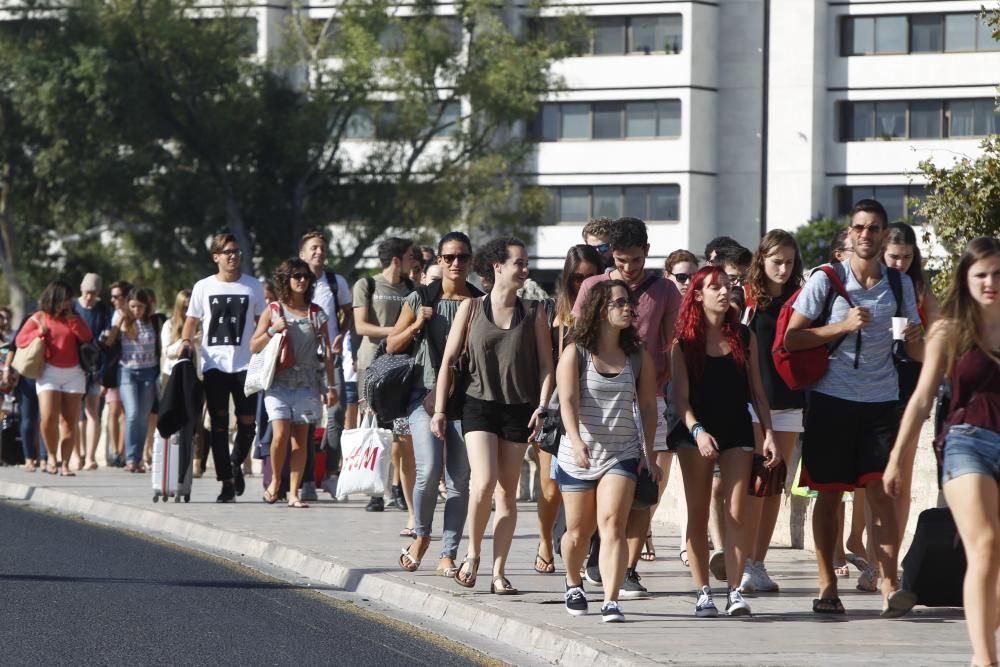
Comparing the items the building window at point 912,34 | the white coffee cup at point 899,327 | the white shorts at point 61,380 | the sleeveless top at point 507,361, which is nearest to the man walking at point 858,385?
the white coffee cup at point 899,327

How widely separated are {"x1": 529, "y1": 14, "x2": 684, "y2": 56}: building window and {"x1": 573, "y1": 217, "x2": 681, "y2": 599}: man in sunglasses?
199 ft

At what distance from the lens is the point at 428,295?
1115 cm

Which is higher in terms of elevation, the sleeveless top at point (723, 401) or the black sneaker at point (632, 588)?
the sleeveless top at point (723, 401)

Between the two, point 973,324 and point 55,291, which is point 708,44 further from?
point 973,324

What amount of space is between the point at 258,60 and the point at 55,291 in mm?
44430

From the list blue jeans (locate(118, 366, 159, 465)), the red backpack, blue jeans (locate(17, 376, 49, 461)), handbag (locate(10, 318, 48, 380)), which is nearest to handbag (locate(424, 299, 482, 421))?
the red backpack

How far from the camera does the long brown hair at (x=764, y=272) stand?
10.7 m

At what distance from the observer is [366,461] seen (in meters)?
12.7

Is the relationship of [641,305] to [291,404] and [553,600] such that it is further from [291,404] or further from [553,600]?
[291,404]

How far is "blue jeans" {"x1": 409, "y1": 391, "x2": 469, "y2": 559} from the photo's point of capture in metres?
10.8

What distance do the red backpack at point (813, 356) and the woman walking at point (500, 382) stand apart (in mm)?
1272

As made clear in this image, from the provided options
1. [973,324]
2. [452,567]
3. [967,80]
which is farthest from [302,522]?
[967,80]

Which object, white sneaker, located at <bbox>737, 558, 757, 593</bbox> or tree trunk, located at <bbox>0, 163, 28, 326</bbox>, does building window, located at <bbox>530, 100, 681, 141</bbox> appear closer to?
tree trunk, located at <bbox>0, 163, 28, 326</bbox>

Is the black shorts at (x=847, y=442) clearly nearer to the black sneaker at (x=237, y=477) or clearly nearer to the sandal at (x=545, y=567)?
the sandal at (x=545, y=567)
